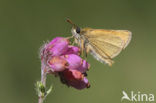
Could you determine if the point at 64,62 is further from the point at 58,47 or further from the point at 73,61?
the point at 58,47

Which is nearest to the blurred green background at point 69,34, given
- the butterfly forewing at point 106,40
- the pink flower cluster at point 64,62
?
the butterfly forewing at point 106,40

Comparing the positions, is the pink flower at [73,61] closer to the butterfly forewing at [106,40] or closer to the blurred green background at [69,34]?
the butterfly forewing at [106,40]

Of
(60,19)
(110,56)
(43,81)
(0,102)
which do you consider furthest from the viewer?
(60,19)

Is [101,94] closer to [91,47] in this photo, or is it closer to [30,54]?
[30,54]

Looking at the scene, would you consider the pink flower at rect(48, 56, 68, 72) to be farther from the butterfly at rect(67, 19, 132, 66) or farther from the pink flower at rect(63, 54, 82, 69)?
the butterfly at rect(67, 19, 132, 66)

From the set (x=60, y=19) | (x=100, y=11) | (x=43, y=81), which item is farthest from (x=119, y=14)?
(x=43, y=81)

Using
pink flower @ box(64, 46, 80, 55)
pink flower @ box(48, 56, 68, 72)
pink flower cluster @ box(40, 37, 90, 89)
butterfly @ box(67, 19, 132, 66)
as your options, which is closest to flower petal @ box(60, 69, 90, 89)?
pink flower cluster @ box(40, 37, 90, 89)
